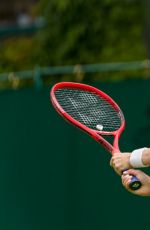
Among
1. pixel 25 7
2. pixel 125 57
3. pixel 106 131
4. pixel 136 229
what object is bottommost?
pixel 25 7

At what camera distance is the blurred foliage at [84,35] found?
1295cm

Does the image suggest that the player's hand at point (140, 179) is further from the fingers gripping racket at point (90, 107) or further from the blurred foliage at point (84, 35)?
the blurred foliage at point (84, 35)

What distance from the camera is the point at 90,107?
23.3 feet

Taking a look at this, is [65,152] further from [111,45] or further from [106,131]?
[111,45]

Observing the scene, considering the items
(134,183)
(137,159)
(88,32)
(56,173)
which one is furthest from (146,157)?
(88,32)

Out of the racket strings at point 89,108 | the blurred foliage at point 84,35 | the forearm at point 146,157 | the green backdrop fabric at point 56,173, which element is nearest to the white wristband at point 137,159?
the forearm at point 146,157

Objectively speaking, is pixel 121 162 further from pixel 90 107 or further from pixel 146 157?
pixel 90 107

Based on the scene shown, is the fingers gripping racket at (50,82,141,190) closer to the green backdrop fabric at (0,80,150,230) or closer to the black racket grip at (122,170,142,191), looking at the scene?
the black racket grip at (122,170,142,191)

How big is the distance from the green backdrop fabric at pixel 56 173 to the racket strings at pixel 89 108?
904mm

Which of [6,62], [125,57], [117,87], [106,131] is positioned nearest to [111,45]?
[125,57]

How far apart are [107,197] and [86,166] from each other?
0.94ft

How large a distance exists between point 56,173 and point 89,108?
3.74ft

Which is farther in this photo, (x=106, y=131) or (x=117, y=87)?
(x=117, y=87)

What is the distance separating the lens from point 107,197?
8055 millimetres
